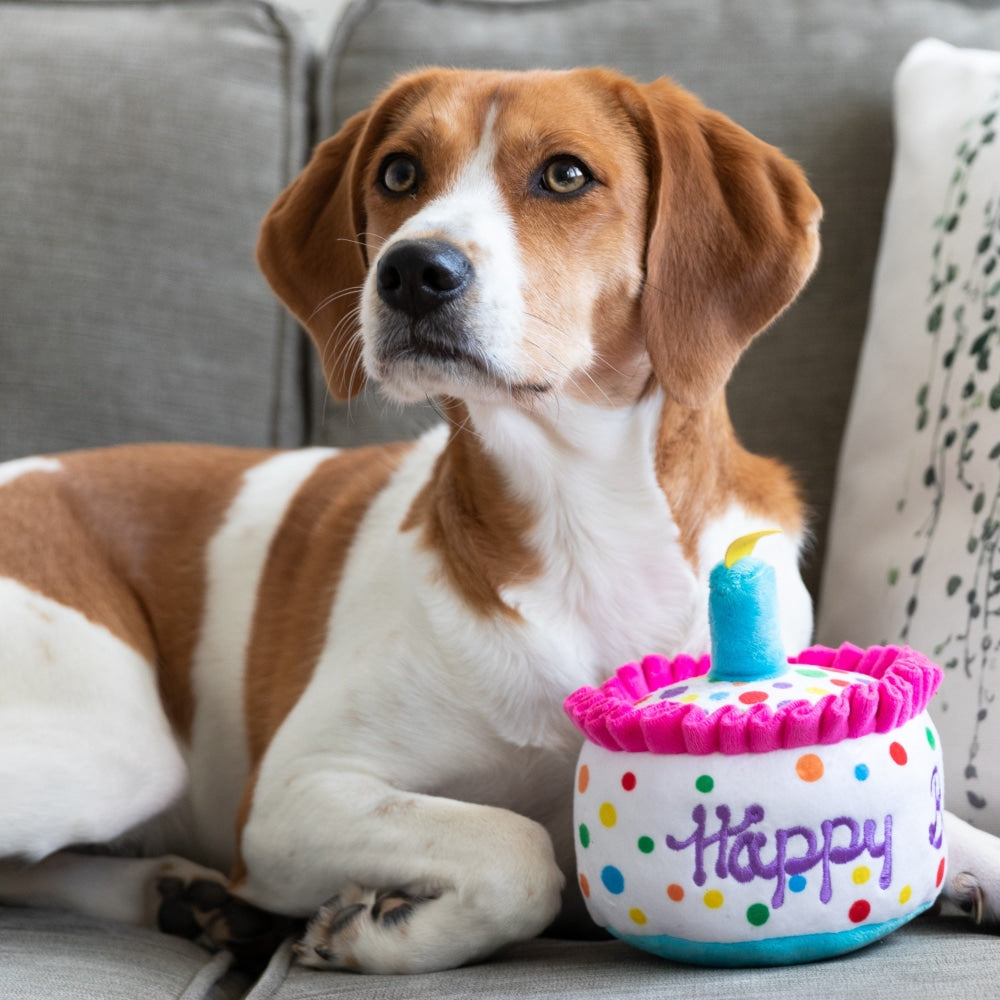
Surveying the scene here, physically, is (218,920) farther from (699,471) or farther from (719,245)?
(719,245)

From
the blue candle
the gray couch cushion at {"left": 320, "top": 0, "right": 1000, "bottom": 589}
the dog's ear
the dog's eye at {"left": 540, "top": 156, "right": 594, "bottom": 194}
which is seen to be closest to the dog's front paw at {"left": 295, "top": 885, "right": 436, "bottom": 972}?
the blue candle

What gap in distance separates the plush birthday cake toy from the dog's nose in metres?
0.40

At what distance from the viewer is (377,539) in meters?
1.57

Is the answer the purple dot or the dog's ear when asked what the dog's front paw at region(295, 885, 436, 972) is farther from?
the dog's ear

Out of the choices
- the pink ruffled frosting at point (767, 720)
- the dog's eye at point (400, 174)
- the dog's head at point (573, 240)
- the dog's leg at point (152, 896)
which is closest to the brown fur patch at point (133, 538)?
the dog's leg at point (152, 896)

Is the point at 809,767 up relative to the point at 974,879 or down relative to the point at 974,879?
up

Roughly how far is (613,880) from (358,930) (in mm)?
321

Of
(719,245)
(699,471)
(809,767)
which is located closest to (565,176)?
(719,245)

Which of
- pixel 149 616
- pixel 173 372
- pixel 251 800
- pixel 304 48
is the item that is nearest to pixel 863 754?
pixel 251 800

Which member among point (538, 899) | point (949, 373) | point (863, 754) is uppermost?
point (949, 373)

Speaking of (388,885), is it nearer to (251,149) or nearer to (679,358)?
(679,358)

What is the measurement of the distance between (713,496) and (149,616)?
86 cm

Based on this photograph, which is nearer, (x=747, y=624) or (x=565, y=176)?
(x=747, y=624)

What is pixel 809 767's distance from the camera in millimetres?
927
